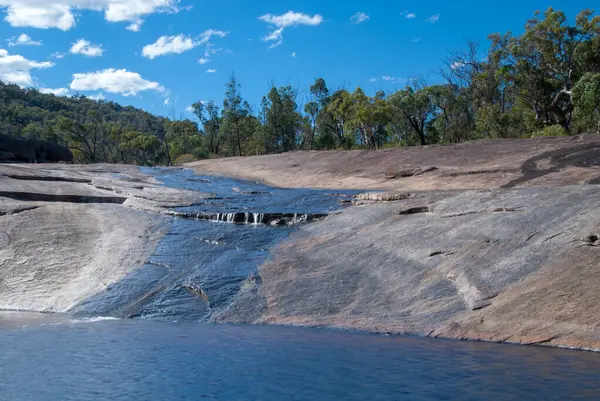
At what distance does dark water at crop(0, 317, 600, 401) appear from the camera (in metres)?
6.82

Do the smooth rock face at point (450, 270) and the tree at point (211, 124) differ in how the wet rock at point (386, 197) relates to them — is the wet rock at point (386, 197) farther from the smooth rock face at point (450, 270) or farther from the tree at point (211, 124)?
the tree at point (211, 124)

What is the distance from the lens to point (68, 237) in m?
14.5

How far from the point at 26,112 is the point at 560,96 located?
81950 millimetres

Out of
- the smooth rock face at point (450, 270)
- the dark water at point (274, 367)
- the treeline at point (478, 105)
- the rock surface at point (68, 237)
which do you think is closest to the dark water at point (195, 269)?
the rock surface at point (68, 237)

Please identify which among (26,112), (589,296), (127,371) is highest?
(26,112)

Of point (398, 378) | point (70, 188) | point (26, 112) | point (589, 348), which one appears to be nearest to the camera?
point (398, 378)

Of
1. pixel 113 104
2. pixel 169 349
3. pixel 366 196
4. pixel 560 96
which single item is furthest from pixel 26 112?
pixel 169 349

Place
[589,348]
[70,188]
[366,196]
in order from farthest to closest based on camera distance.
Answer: [70,188]
[366,196]
[589,348]

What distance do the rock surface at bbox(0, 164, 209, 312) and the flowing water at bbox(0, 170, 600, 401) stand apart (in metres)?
0.74

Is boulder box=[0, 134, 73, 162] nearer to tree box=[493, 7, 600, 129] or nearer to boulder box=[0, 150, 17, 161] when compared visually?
boulder box=[0, 150, 17, 161]

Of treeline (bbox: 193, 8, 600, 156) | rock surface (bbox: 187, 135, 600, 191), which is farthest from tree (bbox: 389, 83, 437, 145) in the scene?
rock surface (bbox: 187, 135, 600, 191)

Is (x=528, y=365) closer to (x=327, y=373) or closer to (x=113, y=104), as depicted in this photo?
A: (x=327, y=373)

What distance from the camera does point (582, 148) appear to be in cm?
2012

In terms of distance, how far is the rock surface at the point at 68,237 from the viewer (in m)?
12.4
